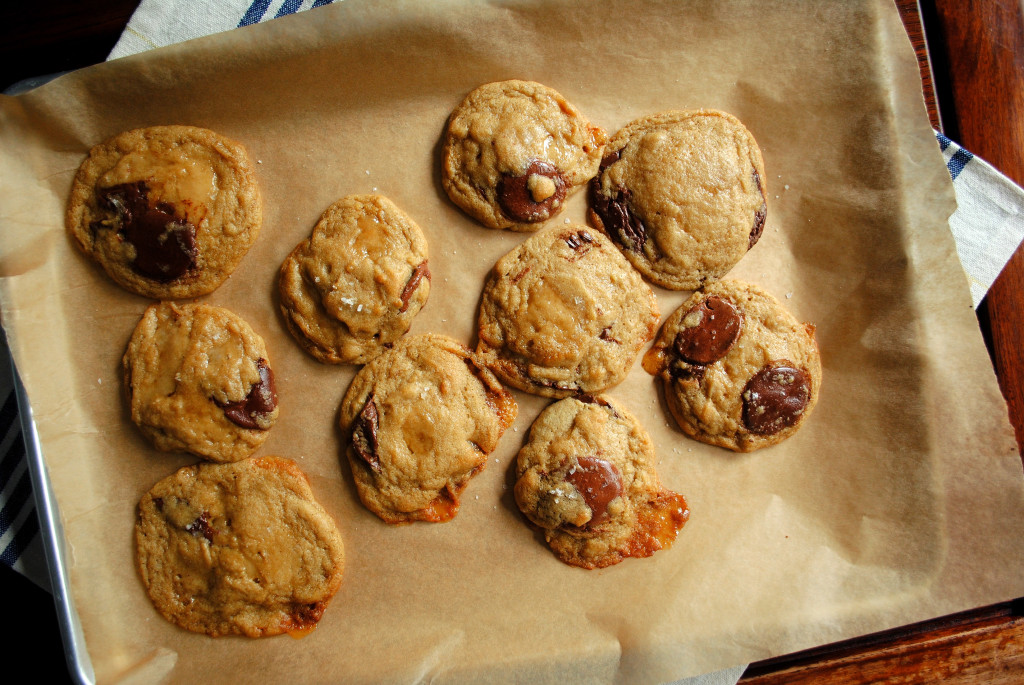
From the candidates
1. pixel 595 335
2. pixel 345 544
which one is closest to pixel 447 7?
pixel 595 335

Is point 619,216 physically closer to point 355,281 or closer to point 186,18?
point 355,281

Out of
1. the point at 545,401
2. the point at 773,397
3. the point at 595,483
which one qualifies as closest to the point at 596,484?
the point at 595,483

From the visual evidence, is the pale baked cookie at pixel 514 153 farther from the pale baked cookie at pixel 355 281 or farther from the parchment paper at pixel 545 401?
the pale baked cookie at pixel 355 281

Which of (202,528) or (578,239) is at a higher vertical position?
(578,239)

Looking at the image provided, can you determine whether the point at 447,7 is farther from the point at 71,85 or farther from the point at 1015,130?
the point at 1015,130

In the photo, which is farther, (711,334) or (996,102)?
(996,102)

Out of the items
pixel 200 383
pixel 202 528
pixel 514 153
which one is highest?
pixel 514 153
